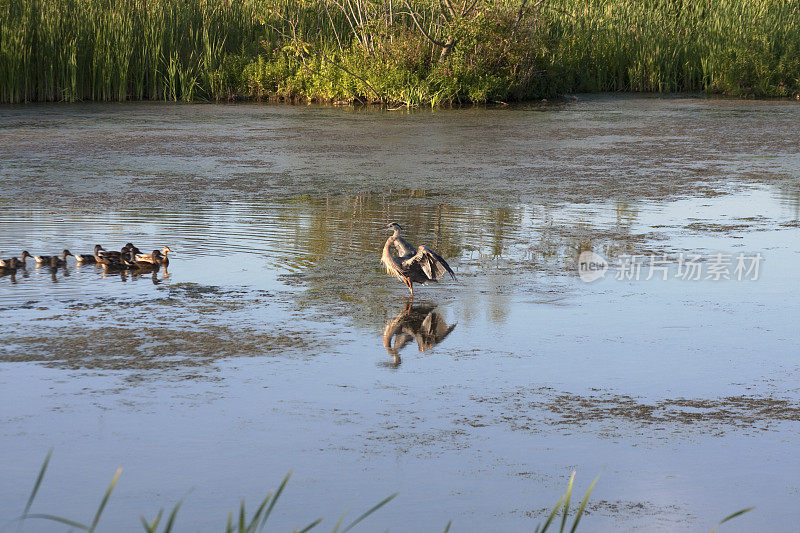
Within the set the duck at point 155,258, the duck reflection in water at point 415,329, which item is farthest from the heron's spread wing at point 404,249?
the duck at point 155,258

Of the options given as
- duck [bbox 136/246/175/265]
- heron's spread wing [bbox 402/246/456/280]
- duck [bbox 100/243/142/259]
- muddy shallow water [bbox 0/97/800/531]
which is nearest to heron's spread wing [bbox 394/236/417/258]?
heron's spread wing [bbox 402/246/456/280]

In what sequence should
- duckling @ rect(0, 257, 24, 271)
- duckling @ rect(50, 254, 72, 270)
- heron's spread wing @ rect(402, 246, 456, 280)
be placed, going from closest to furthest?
heron's spread wing @ rect(402, 246, 456, 280) → duckling @ rect(0, 257, 24, 271) → duckling @ rect(50, 254, 72, 270)

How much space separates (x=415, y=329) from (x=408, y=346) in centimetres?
36

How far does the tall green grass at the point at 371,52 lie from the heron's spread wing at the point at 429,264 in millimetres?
12418

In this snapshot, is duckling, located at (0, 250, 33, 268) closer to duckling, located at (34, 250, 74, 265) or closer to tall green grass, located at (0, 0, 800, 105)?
duckling, located at (34, 250, 74, 265)

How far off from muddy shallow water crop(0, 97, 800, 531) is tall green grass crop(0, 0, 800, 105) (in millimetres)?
6886

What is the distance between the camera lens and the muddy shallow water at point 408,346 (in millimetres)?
4102

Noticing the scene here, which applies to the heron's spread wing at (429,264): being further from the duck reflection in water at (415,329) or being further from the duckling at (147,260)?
the duckling at (147,260)

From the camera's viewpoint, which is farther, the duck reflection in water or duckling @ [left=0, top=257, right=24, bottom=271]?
duckling @ [left=0, top=257, right=24, bottom=271]

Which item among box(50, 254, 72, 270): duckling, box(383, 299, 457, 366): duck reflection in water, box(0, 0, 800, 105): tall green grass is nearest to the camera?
box(383, 299, 457, 366): duck reflection in water

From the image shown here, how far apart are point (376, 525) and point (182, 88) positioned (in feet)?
57.0

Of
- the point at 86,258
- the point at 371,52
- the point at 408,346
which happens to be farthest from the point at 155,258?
the point at 371,52

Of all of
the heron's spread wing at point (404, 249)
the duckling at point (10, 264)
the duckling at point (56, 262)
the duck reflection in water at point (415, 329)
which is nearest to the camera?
the duck reflection in water at point (415, 329)

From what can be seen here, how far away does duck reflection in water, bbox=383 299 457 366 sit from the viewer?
6035 mm
